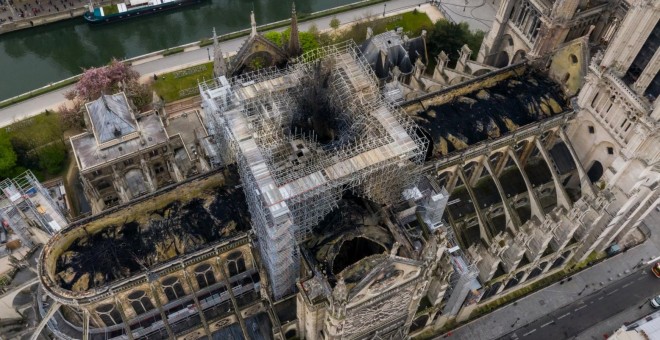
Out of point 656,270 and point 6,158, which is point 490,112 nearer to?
point 656,270

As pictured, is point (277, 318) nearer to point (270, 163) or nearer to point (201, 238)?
point (201, 238)

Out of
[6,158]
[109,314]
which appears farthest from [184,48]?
[109,314]

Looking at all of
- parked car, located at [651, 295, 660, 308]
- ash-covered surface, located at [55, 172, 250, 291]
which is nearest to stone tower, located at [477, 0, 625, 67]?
parked car, located at [651, 295, 660, 308]

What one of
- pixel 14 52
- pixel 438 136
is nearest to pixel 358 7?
pixel 438 136

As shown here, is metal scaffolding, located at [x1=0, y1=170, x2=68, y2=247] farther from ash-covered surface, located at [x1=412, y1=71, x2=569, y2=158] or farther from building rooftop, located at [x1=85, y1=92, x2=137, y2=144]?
ash-covered surface, located at [x1=412, y1=71, x2=569, y2=158]

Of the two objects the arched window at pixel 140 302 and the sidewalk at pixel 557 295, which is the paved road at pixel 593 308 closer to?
the sidewalk at pixel 557 295

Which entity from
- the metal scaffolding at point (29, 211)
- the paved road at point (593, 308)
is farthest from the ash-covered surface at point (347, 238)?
the metal scaffolding at point (29, 211)
